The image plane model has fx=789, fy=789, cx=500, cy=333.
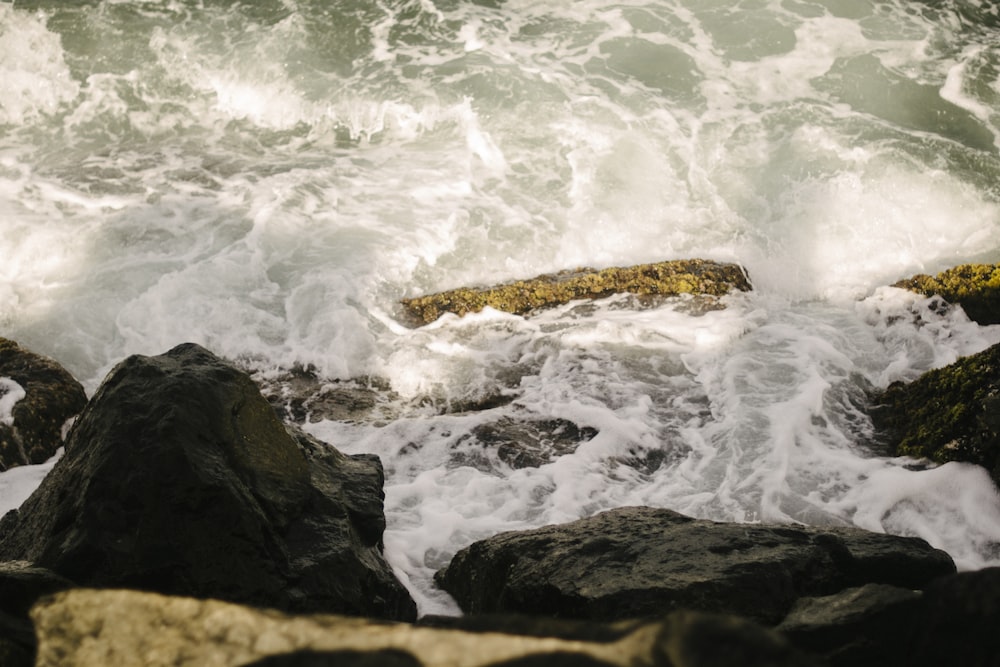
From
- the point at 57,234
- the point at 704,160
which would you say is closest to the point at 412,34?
the point at 704,160

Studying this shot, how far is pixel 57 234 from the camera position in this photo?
9.37 m

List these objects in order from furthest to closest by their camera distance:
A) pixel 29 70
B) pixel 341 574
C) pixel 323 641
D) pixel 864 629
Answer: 1. pixel 29 70
2. pixel 341 574
3. pixel 864 629
4. pixel 323 641

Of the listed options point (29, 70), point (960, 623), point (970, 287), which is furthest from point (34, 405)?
point (970, 287)

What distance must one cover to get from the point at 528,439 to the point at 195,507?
131 inches

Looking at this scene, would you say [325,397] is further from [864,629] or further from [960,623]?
[960,623]

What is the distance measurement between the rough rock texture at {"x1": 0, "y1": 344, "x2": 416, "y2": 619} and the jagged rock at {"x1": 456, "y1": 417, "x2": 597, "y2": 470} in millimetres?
1982

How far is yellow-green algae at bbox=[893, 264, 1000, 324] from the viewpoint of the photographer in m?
7.66

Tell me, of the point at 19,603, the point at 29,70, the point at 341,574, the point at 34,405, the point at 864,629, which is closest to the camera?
the point at 864,629

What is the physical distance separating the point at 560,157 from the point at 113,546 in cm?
858

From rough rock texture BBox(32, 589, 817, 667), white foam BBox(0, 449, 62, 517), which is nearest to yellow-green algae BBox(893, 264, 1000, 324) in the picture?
rough rock texture BBox(32, 589, 817, 667)

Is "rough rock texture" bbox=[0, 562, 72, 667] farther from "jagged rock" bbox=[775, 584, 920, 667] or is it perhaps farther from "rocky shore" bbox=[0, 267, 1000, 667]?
"jagged rock" bbox=[775, 584, 920, 667]

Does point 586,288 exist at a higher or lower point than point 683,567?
lower

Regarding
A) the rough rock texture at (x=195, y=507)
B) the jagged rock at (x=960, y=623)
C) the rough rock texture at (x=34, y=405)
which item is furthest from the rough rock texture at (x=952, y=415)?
the rough rock texture at (x=34, y=405)

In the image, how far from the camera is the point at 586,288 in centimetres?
866
